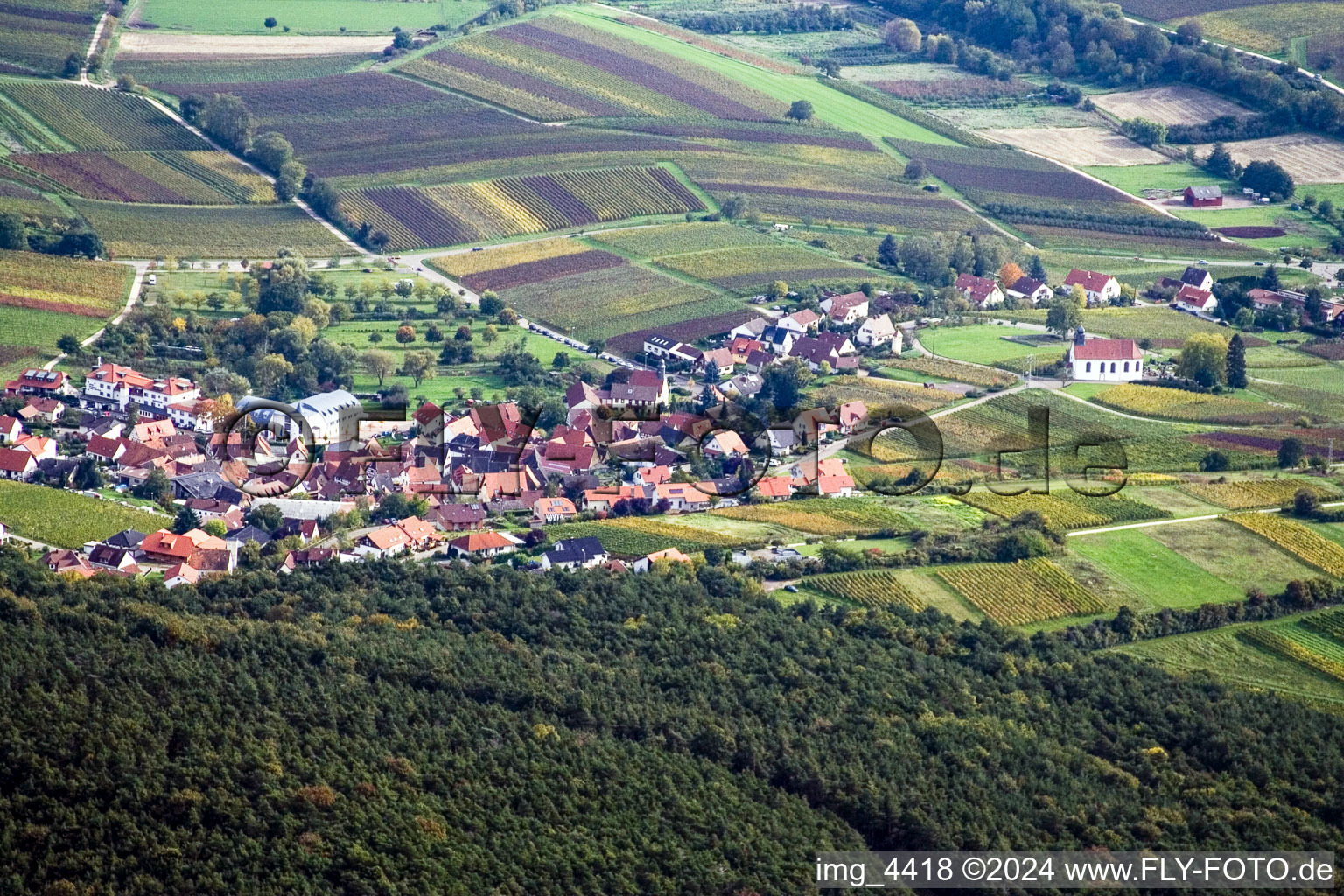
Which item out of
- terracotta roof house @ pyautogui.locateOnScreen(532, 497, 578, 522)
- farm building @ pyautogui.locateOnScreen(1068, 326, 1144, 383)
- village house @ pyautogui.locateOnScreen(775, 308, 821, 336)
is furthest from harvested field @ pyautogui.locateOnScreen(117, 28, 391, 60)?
terracotta roof house @ pyautogui.locateOnScreen(532, 497, 578, 522)

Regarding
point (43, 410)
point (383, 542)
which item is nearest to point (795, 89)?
point (43, 410)

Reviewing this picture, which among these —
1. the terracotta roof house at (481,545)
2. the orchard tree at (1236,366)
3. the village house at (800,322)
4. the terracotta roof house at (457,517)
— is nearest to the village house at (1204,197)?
the orchard tree at (1236,366)

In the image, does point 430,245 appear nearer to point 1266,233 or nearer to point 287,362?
point 287,362

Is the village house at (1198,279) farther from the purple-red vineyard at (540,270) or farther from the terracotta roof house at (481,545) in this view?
the terracotta roof house at (481,545)

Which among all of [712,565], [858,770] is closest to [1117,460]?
[712,565]

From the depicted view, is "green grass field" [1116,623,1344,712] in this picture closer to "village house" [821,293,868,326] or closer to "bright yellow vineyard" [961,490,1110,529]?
"bright yellow vineyard" [961,490,1110,529]

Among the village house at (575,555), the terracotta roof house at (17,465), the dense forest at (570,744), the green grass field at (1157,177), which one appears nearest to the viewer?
the dense forest at (570,744)
